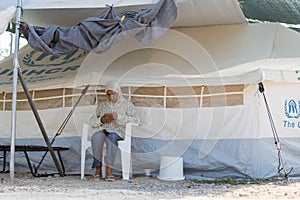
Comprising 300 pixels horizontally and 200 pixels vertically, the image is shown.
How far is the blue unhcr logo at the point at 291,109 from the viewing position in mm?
4492

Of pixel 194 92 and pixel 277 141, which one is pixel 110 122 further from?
pixel 277 141

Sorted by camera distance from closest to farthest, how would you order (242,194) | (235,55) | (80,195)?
(80,195), (242,194), (235,55)

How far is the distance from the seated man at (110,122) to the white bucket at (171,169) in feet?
1.42

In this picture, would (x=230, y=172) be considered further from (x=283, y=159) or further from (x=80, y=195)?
(x=80, y=195)

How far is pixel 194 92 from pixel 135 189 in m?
1.19

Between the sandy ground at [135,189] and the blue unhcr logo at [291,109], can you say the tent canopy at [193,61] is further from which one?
the sandy ground at [135,189]

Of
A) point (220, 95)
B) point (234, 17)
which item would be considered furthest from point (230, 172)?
point (234, 17)

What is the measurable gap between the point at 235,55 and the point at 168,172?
1358 mm

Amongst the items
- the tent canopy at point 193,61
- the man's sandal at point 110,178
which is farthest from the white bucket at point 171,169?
the tent canopy at point 193,61

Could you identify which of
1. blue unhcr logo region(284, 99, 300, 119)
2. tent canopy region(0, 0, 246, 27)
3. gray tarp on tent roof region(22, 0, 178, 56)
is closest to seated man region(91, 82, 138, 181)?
gray tarp on tent roof region(22, 0, 178, 56)

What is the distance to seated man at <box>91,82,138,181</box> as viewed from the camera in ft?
14.2

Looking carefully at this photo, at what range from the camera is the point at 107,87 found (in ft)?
14.9

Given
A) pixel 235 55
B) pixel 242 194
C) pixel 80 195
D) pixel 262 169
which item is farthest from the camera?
pixel 235 55

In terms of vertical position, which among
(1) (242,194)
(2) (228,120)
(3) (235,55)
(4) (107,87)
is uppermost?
(3) (235,55)
